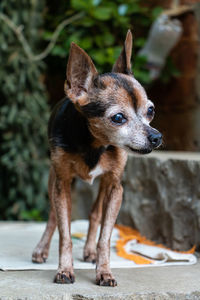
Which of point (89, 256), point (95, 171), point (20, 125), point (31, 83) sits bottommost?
point (89, 256)

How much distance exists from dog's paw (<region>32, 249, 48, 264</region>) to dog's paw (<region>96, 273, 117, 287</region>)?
1.98 feet

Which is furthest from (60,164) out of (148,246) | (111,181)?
(148,246)

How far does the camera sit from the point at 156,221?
392 centimetres

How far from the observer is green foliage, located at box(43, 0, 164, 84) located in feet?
18.3

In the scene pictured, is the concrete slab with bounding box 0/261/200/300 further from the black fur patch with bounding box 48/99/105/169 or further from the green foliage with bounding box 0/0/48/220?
the green foliage with bounding box 0/0/48/220

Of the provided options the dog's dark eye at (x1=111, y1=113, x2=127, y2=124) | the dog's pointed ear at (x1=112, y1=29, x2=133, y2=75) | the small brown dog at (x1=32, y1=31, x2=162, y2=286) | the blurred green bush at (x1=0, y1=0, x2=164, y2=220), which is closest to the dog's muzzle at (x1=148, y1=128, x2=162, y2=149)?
the small brown dog at (x1=32, y1=31, x2=162, y2=286)

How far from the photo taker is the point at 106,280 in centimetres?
250

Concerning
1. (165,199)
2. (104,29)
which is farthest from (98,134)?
(104,29)

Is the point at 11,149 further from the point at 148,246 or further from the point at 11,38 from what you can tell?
the point at 148,246

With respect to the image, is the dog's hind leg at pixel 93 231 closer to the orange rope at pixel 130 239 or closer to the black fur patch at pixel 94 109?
the orange rope at pixel 130 239

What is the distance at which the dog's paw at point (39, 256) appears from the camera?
9.87 ft

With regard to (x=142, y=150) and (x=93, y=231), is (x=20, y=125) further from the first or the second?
(x=142, y=150)

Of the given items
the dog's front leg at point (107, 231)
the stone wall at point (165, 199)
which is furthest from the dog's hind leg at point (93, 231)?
the stone wall at point (165, 199)

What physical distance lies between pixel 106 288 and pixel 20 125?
10.7ft
